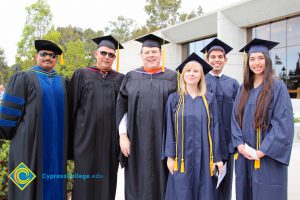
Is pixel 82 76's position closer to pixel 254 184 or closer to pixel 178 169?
pixel 178 169

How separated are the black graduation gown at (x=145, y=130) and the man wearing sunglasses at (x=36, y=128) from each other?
2.41 feet

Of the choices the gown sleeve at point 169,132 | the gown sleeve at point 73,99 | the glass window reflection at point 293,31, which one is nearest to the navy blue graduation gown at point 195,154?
the gown sleeve at point 169,132

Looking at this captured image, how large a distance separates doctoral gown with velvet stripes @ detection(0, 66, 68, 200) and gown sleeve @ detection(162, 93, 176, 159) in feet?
4.04

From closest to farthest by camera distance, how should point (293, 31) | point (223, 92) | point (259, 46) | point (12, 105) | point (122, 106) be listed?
point (259, 46) → point (12, 105) → point (122, 106) → point (223, 92) → point (293, 31)

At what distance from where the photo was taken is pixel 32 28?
17.1 m

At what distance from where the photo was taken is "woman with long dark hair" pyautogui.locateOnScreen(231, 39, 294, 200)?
103 inches

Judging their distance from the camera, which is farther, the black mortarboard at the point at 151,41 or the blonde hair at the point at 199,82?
the black mortarboard at the point at 151,41

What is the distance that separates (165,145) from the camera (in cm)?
294

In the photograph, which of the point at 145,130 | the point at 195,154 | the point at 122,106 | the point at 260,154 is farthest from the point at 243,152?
the point at 122,106

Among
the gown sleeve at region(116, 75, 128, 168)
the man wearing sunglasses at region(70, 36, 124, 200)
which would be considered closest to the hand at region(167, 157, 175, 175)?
the gown sleeve at region(116, 75, 128, 168)

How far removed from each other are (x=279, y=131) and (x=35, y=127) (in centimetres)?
247

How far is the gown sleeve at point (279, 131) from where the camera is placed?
8.54 ft

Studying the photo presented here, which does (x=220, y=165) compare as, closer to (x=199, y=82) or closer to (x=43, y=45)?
(x=199, y=82)

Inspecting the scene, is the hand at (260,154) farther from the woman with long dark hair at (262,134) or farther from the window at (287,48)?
the window at (287,48)
